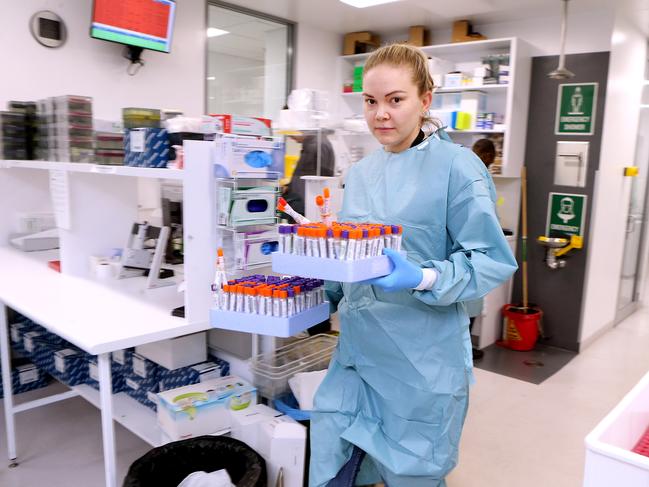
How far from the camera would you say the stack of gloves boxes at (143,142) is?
196cm

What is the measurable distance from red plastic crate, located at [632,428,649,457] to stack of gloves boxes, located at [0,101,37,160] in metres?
3.12

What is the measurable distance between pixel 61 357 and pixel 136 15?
2.25 metres

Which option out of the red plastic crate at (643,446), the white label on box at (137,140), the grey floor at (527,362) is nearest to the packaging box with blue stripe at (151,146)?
the white label on box at (137,140)

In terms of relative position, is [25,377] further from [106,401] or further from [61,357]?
[106,401]

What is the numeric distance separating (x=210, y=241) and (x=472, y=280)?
2.85 feet

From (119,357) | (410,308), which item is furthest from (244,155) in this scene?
(119,357)

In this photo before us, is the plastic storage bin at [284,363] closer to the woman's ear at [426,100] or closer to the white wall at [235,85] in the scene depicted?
the woman's ear at [426,100]

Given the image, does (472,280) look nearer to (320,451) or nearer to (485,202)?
(485,202)

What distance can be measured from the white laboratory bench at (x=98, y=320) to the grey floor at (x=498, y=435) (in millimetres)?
183

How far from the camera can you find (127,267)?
2.41 meters

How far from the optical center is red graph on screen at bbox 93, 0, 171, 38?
10.9ft

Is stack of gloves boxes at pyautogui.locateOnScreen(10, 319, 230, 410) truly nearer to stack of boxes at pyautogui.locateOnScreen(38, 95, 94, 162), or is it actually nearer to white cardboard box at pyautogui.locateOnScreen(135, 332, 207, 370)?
white cardboard box at pyautogui.locateOnScreen(135, 332, 207, 370)

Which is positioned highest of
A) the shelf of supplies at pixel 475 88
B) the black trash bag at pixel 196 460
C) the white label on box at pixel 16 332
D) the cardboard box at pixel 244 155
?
the shelf of supplies at pixel 475 88

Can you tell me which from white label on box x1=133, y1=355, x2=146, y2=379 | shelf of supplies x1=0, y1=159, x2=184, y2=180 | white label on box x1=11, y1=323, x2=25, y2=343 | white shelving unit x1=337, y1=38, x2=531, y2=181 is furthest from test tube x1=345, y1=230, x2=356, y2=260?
white shelving unit x1=337, y1=38, x2=531, y2=181
